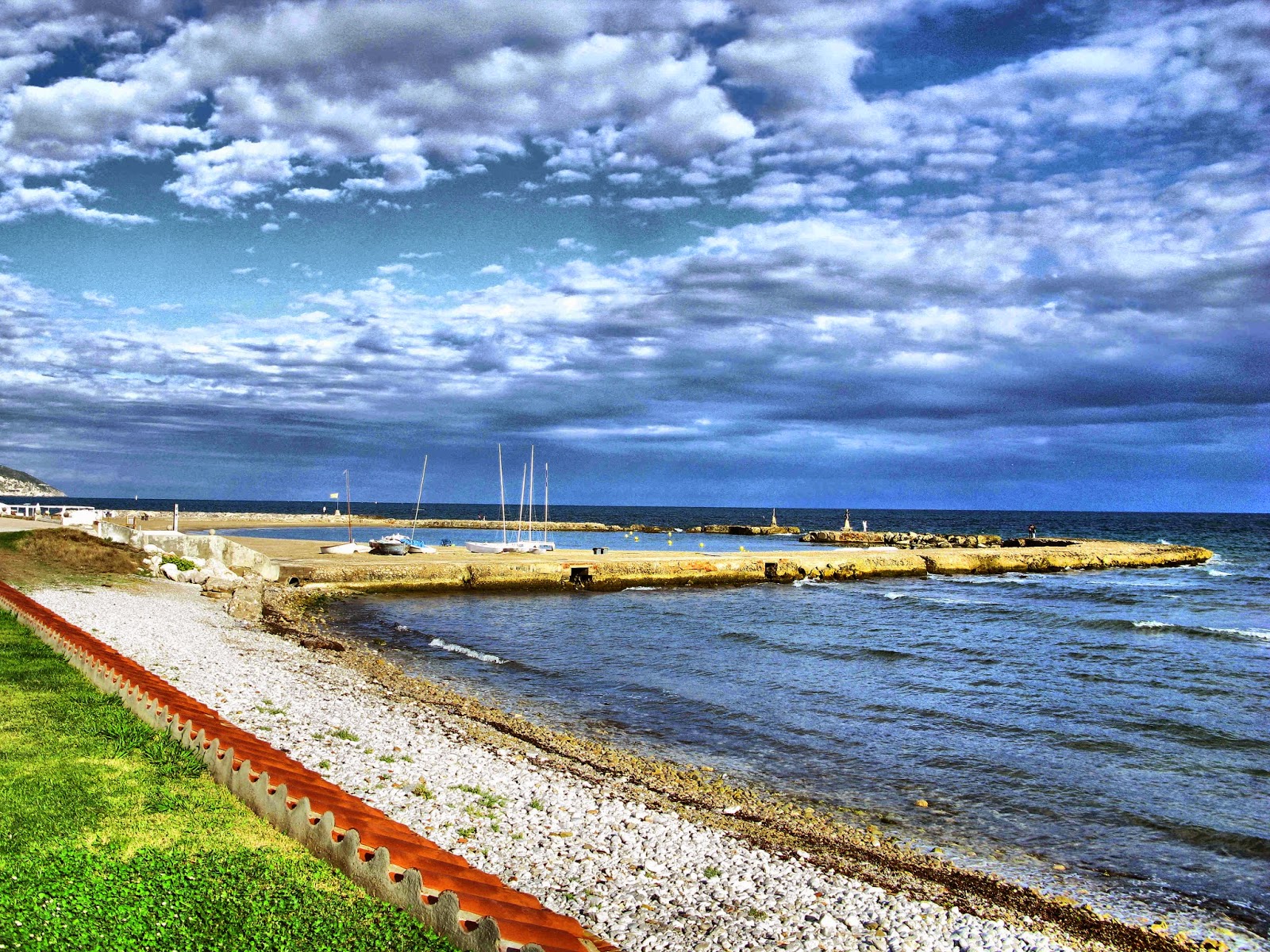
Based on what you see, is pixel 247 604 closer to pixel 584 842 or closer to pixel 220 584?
pixel 220 584

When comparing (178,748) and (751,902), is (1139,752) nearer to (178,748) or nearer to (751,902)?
(751,902)

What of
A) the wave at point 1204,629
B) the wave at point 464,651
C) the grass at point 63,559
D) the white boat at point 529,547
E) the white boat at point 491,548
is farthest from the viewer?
the white boat at point 529,547

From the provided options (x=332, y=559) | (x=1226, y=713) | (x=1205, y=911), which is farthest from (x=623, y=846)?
(x=332, y=559)

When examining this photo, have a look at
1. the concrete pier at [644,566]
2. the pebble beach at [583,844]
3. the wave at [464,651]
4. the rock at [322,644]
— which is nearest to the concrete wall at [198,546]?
the concrete pier at [644,566]

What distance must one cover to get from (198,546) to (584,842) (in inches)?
1485

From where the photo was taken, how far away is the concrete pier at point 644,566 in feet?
150

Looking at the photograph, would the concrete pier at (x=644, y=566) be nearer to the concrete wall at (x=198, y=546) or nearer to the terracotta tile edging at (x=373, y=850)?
the concrete wall at (x=198, y=546)

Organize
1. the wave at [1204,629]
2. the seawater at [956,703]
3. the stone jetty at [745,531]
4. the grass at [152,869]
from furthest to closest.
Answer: the stone jetty at [745,531] < the wave at [1204,629] < the seawater at [956,703] < the grass at [152,869]

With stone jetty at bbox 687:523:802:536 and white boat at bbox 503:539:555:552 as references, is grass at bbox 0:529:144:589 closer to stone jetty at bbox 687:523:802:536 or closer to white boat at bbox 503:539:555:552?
white boat at bbox 503:539:555:552

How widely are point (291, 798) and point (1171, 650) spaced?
103 ft

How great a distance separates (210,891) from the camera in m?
5.86

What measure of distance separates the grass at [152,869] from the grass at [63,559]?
2271 centimetres

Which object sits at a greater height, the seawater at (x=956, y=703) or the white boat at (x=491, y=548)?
the white boat at (x=491, y=548)

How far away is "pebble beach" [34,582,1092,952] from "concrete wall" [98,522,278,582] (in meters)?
26.2
